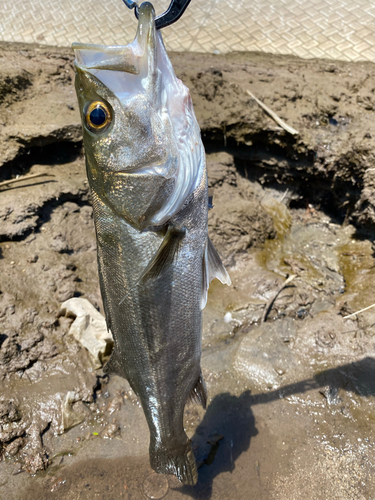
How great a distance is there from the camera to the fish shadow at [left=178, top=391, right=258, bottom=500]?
124 inches

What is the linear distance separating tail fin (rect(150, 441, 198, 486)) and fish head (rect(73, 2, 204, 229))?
5.39 feet

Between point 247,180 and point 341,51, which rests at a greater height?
point 341,51

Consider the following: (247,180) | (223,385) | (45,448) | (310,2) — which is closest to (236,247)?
(247,180)

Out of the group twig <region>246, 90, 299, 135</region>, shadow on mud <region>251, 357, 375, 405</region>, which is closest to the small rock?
shadow on mud <region>251, 357, 375, 405</region>

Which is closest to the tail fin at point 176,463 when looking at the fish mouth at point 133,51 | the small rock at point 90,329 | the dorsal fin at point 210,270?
the dorsal fin at point 210,270

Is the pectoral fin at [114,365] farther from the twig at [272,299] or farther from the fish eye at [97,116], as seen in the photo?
the twig at [272,299]

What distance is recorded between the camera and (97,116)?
1620mm

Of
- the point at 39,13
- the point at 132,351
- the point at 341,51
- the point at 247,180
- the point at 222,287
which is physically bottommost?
the point at 222,287

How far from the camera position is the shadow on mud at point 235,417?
320 centimetres

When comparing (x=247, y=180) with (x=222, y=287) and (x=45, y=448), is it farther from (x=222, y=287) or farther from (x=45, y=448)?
(x=45, y=448)

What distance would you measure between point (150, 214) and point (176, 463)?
70.3 inches

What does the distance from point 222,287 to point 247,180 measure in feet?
7.40

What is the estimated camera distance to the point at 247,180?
19.4 feet

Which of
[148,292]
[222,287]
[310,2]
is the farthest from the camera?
[310,2]
